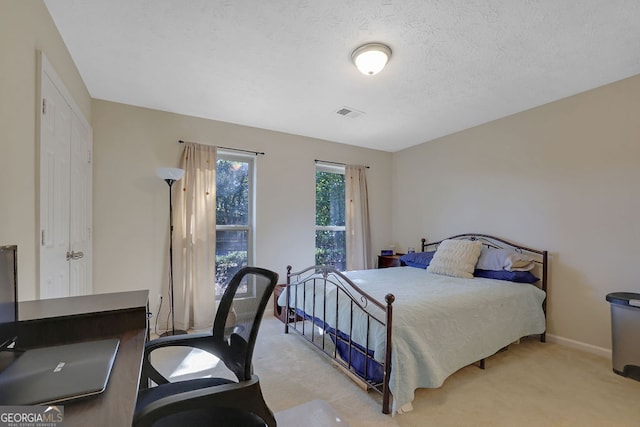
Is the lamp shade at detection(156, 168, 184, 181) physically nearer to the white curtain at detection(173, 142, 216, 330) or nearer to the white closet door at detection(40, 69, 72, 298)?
the white curtain at detection(173, 142, 216, 330)

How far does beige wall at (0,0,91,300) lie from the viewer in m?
1.29

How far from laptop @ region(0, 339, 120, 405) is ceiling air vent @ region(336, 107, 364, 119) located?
2937 mm

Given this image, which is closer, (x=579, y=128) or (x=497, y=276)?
(x=579, y=128)

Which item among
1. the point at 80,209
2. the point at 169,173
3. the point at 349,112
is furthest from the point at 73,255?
the point at 349,112

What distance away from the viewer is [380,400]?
6.66 ft

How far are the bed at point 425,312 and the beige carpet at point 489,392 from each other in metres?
0.13

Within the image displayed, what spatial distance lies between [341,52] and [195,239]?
252cm

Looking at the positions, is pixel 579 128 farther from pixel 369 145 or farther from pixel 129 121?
pixel 129 121

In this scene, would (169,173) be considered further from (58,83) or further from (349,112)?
(349,112)

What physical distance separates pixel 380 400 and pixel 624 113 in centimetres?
323

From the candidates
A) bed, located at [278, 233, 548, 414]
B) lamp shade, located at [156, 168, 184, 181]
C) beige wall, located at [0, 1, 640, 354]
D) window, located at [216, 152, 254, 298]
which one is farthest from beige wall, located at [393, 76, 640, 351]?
lamp shade, located at [156, 168, 184, 181]

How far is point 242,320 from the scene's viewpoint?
1324 mm

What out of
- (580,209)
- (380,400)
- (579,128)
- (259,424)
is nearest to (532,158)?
(579,128)

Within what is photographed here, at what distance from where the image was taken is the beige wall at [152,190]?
9.91ft
